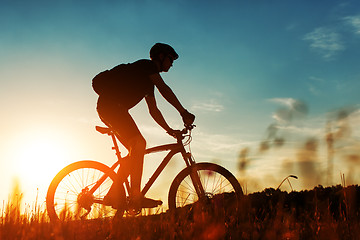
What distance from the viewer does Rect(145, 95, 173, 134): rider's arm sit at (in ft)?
21.0

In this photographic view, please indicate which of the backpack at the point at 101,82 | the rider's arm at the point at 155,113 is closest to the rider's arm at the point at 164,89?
the rider's arm at the point at 155,113

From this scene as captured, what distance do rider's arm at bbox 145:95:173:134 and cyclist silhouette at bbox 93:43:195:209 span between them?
0.42 feet

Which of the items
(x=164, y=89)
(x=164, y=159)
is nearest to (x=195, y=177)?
(x=164, y=159)

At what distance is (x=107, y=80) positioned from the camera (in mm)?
6230

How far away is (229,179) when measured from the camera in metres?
6.23

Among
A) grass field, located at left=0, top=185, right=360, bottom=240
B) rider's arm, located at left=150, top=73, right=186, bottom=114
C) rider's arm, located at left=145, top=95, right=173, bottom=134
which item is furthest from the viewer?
rider's arm, located at left=145, top=95, right=173, bottom=134

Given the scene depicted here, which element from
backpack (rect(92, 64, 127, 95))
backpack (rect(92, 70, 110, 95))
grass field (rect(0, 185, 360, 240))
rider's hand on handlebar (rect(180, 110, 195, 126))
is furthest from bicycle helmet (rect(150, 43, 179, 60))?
grass field (rect(0, 185, 360, 240))

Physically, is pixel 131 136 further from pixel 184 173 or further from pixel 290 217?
pixel 290 217

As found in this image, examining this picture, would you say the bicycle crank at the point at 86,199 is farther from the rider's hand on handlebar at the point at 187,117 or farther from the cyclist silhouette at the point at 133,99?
the rider's hand on handlebar at the point at 187,117

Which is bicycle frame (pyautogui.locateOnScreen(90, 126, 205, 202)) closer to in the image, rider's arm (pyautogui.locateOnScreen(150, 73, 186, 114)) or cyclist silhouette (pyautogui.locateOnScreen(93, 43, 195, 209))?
cyclist silhouette (pyautogui.locateOnScreen(93, 43, 195, 209))

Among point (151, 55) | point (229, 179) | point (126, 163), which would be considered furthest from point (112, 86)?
point (229, 179)

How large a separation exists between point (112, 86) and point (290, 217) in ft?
10.1

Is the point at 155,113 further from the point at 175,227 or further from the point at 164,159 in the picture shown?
the point at 175,227

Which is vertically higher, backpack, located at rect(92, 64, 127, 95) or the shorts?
backpack, located at rect(92, 64, 127, 95)
